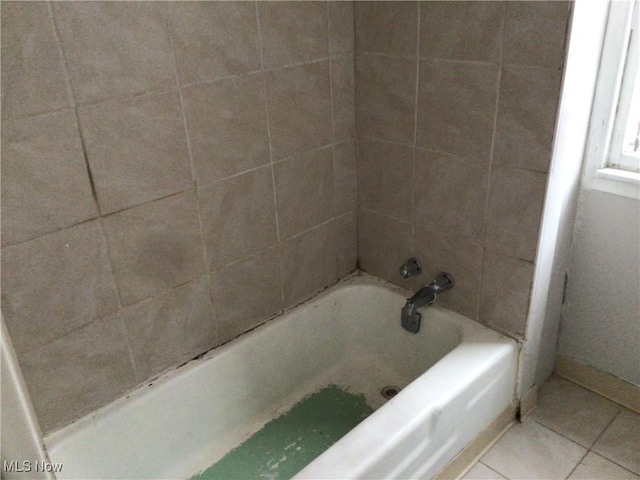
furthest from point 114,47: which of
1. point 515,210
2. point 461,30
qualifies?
point 515,210

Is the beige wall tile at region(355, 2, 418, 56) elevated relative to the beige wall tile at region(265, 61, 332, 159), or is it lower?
elevated

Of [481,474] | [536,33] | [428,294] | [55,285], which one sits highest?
[536,33]

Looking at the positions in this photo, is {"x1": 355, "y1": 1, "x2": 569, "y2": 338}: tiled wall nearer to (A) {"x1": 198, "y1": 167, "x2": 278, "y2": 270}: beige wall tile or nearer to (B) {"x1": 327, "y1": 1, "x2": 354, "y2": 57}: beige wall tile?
(B) {"x1": 327, "y1": 1, "x2": 354, "y2": 57}: beige wall tile

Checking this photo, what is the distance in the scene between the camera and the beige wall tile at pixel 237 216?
148 centimetres

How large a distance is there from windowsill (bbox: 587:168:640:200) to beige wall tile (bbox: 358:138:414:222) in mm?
523

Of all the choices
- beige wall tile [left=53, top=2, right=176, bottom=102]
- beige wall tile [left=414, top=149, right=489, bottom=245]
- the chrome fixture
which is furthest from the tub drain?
beige wall tile [left=53, top=2, right=176, bottom=102]

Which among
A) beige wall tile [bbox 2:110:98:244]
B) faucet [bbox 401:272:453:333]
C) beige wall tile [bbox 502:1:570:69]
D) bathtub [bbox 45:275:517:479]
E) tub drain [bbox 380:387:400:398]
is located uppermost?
beige wall tile [bbox 502:1:570:69]

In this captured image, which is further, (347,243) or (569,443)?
(347,243)

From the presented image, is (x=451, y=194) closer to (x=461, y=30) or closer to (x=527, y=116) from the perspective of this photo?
(x=527, y=116)

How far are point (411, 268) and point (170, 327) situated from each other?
0.76m

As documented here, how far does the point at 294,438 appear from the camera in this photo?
165 centimetres

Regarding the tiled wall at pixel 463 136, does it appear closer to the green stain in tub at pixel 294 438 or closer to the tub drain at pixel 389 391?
the tub drain at pixel 389 391

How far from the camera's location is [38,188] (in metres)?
1.16

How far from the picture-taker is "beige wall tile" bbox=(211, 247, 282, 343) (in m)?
1.59
